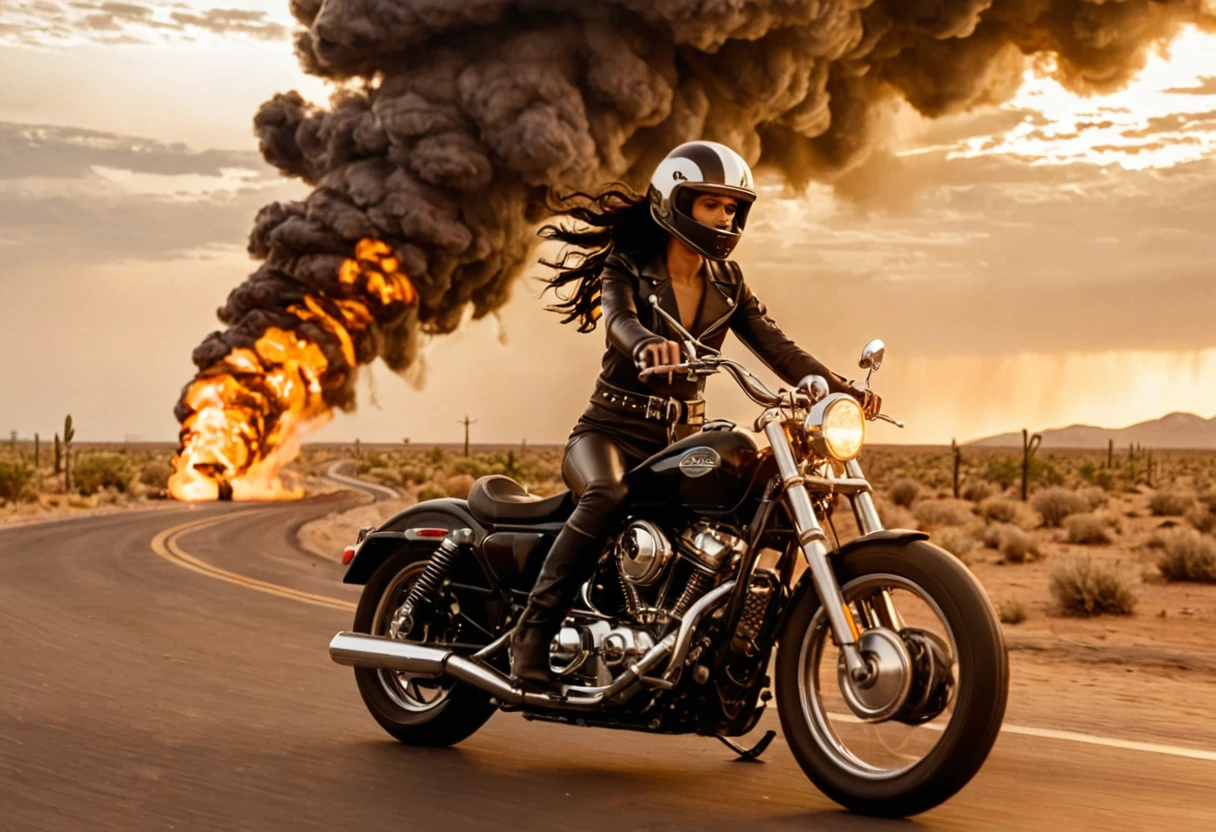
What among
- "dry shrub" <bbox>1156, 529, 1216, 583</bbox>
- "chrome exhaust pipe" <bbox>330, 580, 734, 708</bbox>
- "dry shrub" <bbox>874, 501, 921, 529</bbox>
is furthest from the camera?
"dry shrub" <bbox>874, 501, 921, 529</bbox>

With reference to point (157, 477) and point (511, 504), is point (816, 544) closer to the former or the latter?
point (511, 504)

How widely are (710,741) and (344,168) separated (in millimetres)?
46140

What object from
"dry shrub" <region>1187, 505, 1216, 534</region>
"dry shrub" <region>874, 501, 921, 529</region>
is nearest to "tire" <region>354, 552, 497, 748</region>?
"dry shrub" <region>874, 501, 921, 529</region>

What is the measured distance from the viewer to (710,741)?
22.6 ft

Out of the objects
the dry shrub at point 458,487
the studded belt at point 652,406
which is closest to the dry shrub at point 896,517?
the dry shrub at point 458,487

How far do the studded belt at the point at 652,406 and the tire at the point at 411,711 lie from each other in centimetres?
135

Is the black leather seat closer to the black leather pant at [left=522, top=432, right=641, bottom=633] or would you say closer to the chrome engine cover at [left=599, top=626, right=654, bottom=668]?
the black leather pant at [left=522, top=432, right=641, bottom=633]

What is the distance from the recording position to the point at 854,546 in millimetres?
5211

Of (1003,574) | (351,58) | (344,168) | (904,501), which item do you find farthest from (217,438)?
(1003,574)

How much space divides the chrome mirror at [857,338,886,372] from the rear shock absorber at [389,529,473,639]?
1.96 m

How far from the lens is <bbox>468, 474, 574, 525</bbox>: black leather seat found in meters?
6.35

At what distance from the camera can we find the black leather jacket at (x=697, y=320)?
19.7ft

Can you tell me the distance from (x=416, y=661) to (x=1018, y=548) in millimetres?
17208

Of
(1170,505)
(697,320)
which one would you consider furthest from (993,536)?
(697,320)
